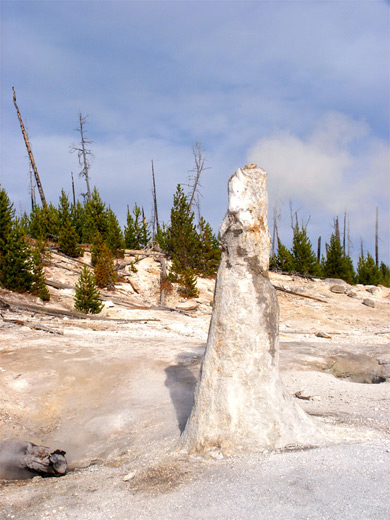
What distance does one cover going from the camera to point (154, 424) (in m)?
6.39

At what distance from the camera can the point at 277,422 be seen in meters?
4.89

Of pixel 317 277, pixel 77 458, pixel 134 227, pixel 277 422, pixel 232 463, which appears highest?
pixel 134 227

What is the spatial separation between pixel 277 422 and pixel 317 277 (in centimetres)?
2362

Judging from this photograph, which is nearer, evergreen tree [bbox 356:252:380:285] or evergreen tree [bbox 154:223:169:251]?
evergreen tree [bbox 154:223:169:251]

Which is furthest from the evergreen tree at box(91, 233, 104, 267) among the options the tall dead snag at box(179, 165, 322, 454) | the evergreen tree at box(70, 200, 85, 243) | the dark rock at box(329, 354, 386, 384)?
the tall dead snag at box(179, 165, 322, 454)

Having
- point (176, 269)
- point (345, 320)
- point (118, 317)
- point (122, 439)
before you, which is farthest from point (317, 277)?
point (122, 439)

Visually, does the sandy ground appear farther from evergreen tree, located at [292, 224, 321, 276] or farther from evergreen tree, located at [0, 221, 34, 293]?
evergreen tree, located at [292, 224, 321, 276]

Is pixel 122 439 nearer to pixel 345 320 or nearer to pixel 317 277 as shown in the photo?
pixel 345 320

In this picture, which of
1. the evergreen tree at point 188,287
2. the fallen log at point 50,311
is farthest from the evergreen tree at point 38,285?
the evergreen tree at point 188,287

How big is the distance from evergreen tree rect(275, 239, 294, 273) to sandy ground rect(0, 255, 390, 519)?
1472cm

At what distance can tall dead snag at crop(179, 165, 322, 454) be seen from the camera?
16.0ft

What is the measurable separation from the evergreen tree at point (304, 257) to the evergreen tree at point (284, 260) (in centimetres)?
39

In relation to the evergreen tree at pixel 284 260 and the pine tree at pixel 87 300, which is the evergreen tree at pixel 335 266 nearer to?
the evergreen tree at pixel 284 260

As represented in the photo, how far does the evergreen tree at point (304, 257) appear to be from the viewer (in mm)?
28906
